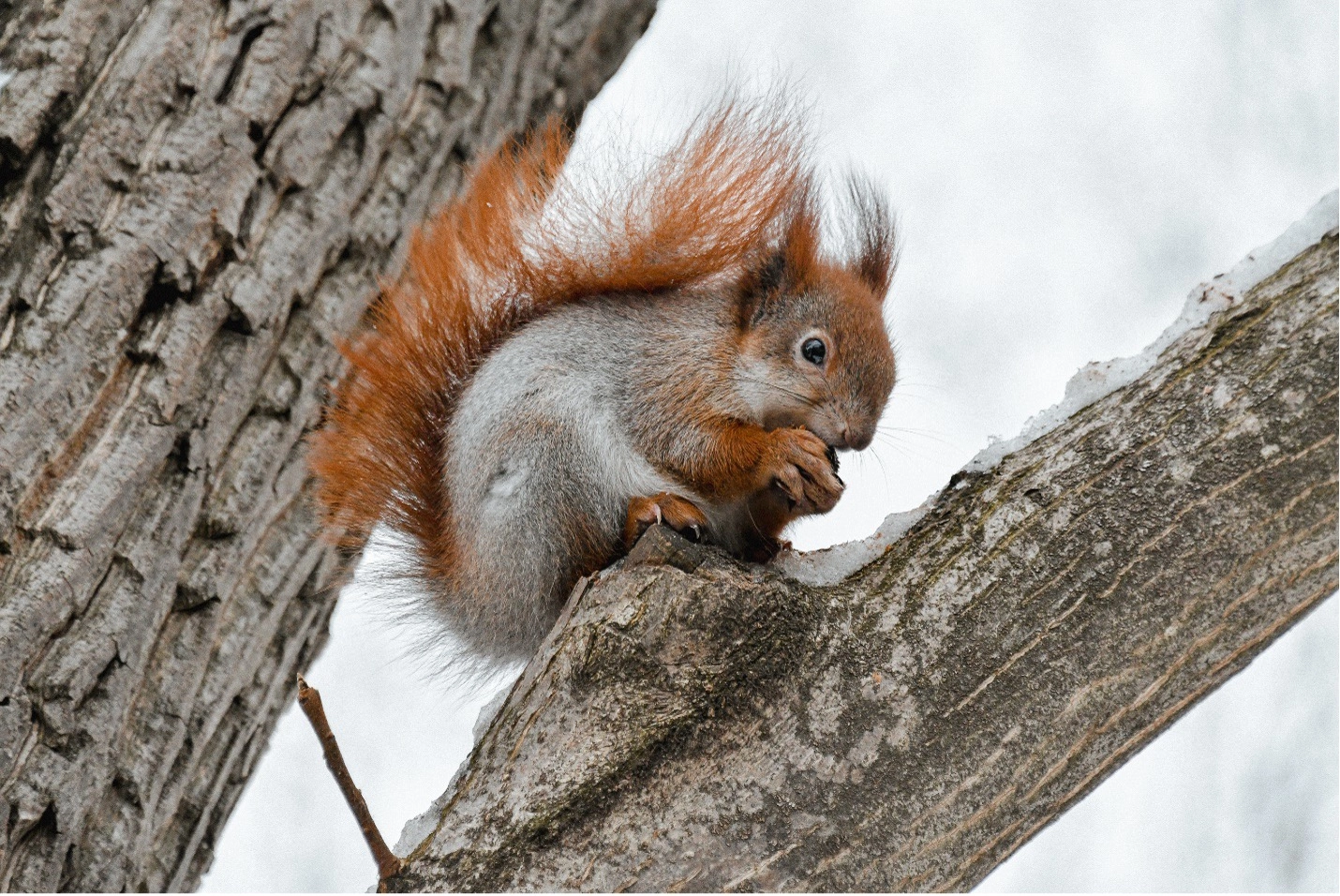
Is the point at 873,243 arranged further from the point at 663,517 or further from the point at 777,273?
the point at 663,517

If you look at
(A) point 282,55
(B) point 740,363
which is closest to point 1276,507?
(B) point 740,363

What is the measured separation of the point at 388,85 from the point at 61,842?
149 centimetres

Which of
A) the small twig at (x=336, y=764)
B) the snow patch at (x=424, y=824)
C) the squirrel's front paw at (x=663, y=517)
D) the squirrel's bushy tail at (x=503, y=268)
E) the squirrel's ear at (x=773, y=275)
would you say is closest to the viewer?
the small twig at (x=336, y=764)

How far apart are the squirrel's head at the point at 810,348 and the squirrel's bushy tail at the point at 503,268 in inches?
2.5

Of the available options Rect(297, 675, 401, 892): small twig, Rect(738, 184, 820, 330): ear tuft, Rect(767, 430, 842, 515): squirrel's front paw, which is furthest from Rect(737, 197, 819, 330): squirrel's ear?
Rect(297, 675, 401, 892): small twig

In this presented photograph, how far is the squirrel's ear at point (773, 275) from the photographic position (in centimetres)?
194

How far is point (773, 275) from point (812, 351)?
0.50ft

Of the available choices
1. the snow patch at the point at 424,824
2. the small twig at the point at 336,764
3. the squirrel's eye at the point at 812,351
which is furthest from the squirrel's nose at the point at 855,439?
the small twig at the point at 336,764

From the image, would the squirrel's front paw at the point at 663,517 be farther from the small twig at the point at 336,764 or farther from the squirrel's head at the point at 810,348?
the small twig at the point at 336,764

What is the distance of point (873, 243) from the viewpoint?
215 cm

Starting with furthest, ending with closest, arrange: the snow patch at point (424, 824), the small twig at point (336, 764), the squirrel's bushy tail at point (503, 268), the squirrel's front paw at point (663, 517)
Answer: the squirrel's bushy tail at point (503, 268)
the squirrel's front paw at point (663, 517)
the snow patch at point (424, 824)
the small twig at point (336, 764)

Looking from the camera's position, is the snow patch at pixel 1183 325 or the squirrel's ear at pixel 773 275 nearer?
the snow patch at pixel 1183 325

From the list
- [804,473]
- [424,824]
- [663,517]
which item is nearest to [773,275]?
[804,473]

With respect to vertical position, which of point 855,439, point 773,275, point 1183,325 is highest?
point 1183,325
